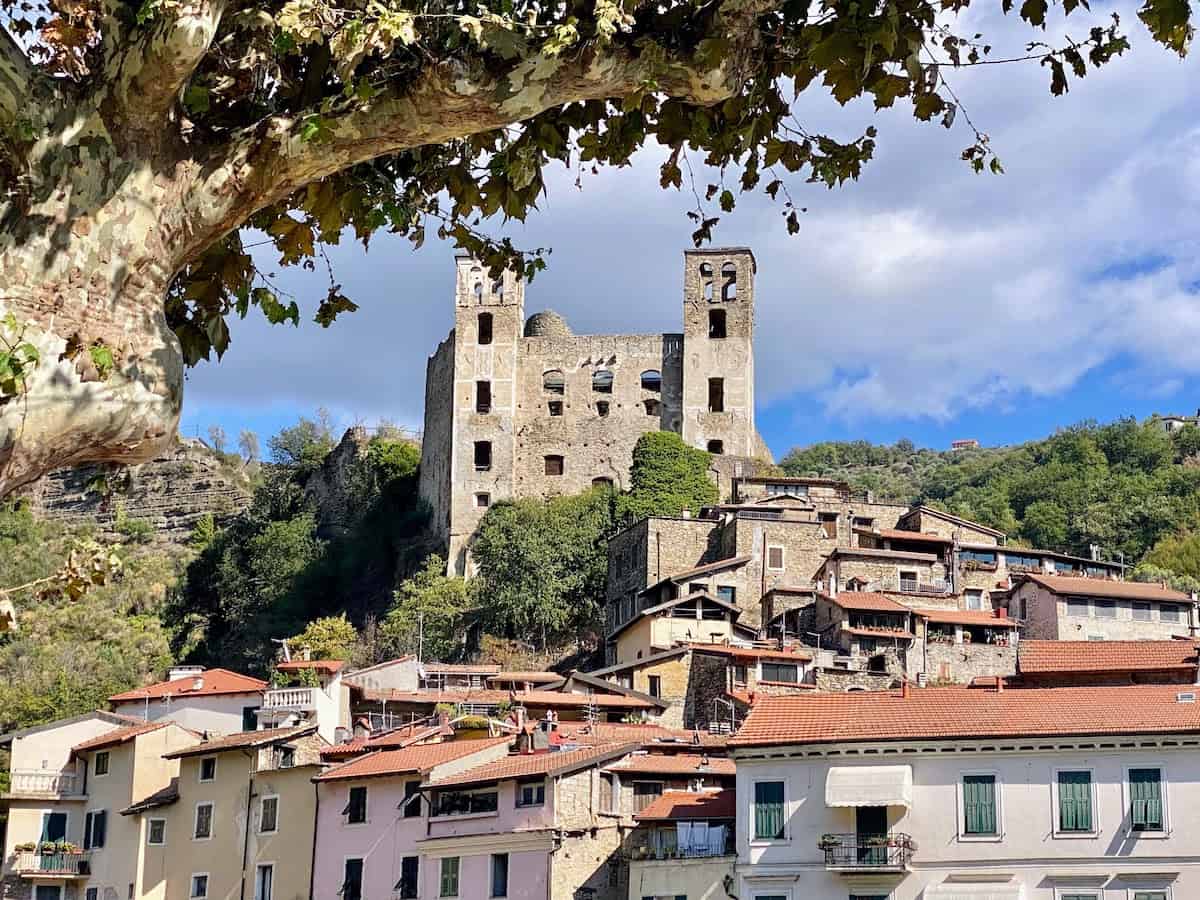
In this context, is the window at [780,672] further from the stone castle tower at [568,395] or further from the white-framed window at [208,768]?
the stone castle tower at [568,395]

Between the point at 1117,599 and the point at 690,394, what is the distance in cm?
2304

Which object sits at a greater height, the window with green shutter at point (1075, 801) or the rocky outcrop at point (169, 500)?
the rocky outcrop at point (169, 500)

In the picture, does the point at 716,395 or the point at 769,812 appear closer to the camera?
the point at 769,812

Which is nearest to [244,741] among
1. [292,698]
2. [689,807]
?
[292,698]

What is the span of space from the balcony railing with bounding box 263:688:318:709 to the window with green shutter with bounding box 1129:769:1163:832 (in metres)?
22.0

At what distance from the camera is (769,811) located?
33.7 meters

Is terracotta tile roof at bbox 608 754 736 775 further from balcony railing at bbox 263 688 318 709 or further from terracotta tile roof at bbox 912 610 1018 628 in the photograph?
terracotta tile roof at bbox 912 610 1018 628

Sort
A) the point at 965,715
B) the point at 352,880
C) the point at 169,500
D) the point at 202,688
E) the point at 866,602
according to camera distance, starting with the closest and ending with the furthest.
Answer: the point at 965,715, the point at 352,880, the point at 202,688, the point at 866,602, the point at 169,500

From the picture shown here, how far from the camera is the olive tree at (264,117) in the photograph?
594cm

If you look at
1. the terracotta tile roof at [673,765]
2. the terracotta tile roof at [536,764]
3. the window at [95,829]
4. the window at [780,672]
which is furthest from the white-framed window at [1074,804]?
the window at [95,829]

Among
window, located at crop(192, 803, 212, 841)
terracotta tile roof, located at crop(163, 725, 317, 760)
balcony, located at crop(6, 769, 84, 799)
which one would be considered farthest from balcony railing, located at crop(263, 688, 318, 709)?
balcony, located at crop(6, 769, 84, 799)

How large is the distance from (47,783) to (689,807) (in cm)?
1956

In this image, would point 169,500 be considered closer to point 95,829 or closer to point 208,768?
point 95,829

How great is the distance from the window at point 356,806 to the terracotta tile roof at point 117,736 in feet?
28.0
